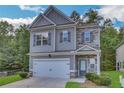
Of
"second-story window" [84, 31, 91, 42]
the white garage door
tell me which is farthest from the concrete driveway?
"second-story window" [84, 31, 91, 42]

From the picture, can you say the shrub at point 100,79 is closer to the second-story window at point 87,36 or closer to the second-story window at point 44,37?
the second-story window at point 87,36

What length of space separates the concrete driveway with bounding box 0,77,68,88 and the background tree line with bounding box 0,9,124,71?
0.83m

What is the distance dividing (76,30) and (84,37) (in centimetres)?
73

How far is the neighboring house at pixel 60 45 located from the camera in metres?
12.7

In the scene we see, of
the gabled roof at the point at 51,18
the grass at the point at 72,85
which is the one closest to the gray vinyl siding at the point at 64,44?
the gabled roof at the point at 51,18

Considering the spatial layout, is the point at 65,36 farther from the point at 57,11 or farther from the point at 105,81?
the point at 105,81

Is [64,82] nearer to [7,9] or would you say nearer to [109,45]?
[109,45]

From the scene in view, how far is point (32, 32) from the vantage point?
43.7 feet

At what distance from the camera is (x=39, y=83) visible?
12109mm

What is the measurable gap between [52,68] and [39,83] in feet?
4.38

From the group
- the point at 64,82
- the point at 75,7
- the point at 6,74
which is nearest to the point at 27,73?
Result: the point at 6,74

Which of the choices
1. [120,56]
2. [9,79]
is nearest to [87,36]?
[120,56]

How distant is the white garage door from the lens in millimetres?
13016

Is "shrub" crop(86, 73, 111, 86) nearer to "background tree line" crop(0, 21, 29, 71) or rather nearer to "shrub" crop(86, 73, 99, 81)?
"shrub" crop(86, 73, 99, 81)
